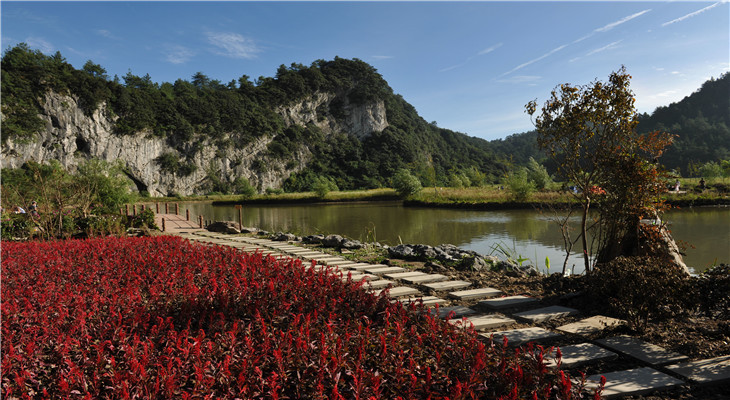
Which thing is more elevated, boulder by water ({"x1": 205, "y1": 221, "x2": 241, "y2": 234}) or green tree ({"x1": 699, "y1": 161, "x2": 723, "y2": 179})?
green tree ({"x1": 699, "y1": 161, "x2": 723, "y2": 179})

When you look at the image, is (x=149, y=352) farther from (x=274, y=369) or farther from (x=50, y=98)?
(x=50, y=98)

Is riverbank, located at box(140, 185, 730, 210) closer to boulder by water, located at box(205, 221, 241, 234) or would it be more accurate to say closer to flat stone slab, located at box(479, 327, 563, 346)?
boulder by water, located at box(205, 221, 241, 234)

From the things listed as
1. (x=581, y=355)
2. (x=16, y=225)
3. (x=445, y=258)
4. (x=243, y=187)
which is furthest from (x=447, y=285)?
(x=243, y=187)

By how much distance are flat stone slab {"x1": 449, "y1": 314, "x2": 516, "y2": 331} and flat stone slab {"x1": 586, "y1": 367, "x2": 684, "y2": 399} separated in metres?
0.95

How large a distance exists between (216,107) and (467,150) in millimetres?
50943

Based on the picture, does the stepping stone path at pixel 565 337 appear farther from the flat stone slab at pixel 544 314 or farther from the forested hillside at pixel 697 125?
the forested hillside at pixel 697 125

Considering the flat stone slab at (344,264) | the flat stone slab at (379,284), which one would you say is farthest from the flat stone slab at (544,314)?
the flat stone slab at (344,264)

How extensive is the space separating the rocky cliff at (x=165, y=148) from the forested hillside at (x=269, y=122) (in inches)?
9.5

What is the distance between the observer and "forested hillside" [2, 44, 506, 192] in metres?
45.0

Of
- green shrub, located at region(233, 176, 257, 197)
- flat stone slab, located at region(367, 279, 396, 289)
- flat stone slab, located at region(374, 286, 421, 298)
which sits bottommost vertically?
flat stone slab, located at region(374, 286, 421, 298)

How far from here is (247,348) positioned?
88.0 inches

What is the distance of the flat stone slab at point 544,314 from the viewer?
347cm

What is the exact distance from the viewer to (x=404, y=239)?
41.7 feet

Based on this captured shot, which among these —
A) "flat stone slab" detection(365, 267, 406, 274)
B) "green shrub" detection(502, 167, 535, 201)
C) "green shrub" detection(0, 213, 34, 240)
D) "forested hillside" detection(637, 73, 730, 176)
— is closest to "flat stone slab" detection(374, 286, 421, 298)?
"flat stone slab" detection(365, 267, 406, 274)
